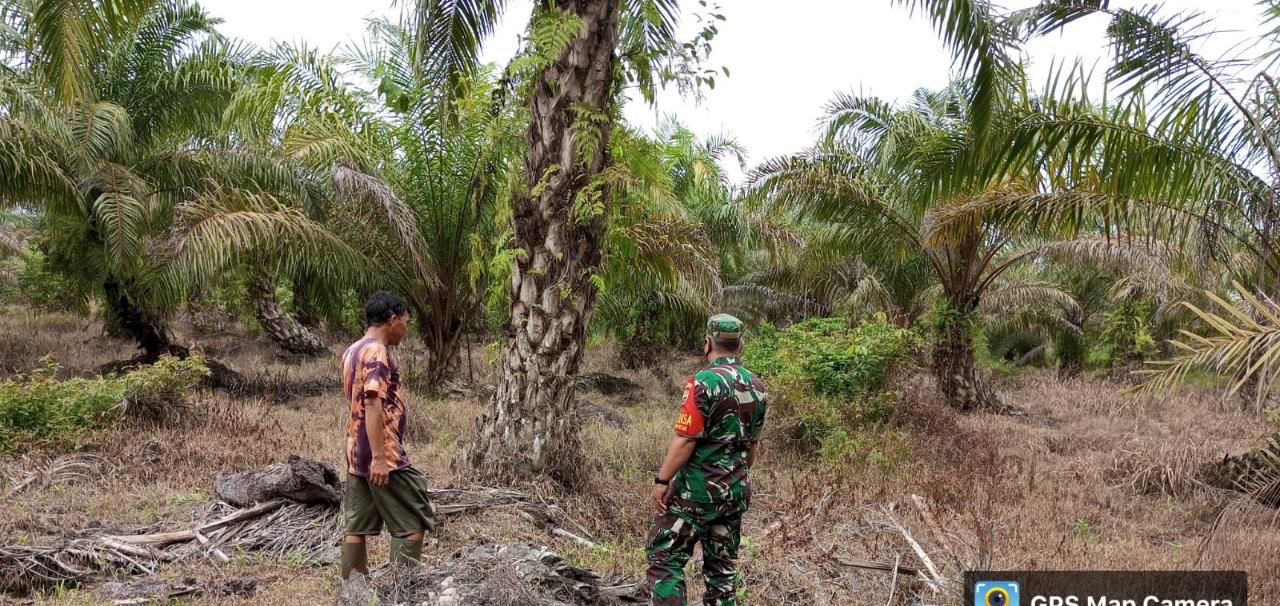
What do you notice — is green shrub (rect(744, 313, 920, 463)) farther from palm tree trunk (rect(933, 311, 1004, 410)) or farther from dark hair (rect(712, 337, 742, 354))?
dark hair (rect(712, 337, 742, 354))

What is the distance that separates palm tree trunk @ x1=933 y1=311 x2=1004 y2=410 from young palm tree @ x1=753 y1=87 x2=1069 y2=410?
0.05 feet

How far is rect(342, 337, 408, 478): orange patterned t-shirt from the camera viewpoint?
3.90 meters

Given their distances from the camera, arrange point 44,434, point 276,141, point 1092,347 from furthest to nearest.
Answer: point 1092,347 < point 276,141 < point 44,434

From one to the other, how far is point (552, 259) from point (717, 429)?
9.31 feet

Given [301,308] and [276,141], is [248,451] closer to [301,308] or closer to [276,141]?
[276,141]

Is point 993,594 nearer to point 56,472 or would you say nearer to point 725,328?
point 725,328

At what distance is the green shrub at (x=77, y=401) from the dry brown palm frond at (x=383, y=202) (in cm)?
252

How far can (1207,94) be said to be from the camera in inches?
229

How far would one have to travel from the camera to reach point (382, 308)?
13.2ft

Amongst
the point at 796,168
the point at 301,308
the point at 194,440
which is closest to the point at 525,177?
the point at 194,440

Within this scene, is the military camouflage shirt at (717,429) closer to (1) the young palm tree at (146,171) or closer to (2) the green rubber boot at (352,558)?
(2) the green rubber boot at (352,558)

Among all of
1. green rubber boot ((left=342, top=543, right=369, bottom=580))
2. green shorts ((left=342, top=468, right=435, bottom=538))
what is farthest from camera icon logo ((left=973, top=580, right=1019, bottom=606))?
green rubber boot ((left=342, top=543, right=369, bottom=580))

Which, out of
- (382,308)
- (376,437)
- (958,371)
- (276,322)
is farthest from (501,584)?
(276,322)

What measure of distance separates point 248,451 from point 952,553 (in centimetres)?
574
